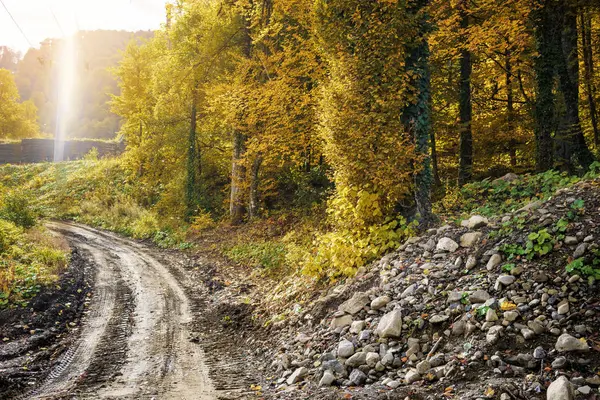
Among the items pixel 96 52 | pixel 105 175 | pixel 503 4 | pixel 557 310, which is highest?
pixel 96 52

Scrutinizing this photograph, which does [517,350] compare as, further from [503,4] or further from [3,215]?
[3,215]

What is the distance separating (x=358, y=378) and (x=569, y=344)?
237cm

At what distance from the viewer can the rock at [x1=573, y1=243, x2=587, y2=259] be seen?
5.15 meters

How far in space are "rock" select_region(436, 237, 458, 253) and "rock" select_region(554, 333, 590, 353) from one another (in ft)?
8.07

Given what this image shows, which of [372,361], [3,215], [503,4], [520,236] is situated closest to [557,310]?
[520,236]

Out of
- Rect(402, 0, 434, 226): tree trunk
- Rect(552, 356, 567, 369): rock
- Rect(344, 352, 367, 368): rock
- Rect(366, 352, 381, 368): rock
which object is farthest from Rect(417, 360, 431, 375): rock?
Rect(402, 0, 434, 226): tree trunk

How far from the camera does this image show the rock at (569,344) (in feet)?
13.5

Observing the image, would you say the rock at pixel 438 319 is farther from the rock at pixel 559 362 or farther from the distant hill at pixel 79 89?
the distant hill at pixel 79 89

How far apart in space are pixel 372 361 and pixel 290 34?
41.9 ft

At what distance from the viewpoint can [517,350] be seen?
4.45 metres

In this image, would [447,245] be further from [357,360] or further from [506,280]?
[357,360]

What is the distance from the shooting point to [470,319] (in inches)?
200

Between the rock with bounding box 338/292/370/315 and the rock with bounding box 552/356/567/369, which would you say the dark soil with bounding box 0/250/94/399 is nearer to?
the rock with bounding box 338/292/370/315

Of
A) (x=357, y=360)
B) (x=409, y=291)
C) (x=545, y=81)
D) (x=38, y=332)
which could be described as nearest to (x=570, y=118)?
(x=545, y=81)
